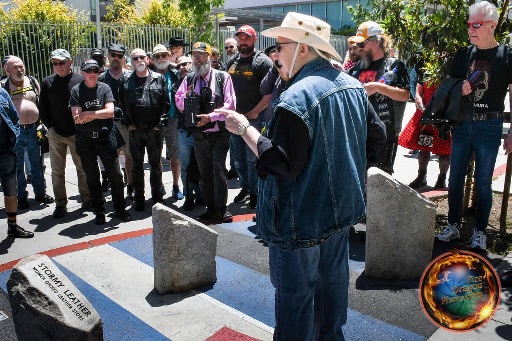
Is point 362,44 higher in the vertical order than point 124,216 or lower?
higher

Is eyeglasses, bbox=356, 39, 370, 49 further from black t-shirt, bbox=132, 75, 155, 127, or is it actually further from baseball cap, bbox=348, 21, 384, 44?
black t-shirt, bbox=132, 75, 155, 127

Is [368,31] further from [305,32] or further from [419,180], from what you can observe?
[419,180]

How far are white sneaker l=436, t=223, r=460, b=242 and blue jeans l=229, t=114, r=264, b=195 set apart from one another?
2330 millimetres

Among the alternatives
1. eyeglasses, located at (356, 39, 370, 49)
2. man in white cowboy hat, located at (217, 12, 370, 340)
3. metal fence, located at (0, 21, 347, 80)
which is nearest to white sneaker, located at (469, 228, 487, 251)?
eyeglasses, located at (356, 39, 370, 49)

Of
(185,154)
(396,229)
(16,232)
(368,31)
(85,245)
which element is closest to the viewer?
(396,229)

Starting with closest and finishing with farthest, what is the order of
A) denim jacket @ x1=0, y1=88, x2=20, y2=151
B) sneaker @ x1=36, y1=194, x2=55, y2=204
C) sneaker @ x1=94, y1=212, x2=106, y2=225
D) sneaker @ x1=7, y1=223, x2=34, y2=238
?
denim jacket @ x1=0, y1=88, x2=20, y2=151 < sneaker @ x1=7, y1=223, x2=34, y2=238 < sneaker @ x1=94, y1=212, x2=106, y2=225 < sneaker @ x1=36, y1=194, x2=55, y2=204

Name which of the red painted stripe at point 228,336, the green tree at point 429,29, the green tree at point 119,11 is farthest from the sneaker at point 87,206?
the green tree at point 119,11

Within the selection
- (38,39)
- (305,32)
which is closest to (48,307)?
(305,32)

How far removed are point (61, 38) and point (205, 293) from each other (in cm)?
945

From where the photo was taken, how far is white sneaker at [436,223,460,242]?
4.86 meters

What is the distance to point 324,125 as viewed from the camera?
244cm

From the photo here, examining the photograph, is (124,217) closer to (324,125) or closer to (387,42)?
(387,42)

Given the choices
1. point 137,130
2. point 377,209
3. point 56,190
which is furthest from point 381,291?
point 56,190

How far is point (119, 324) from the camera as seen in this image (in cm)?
362
